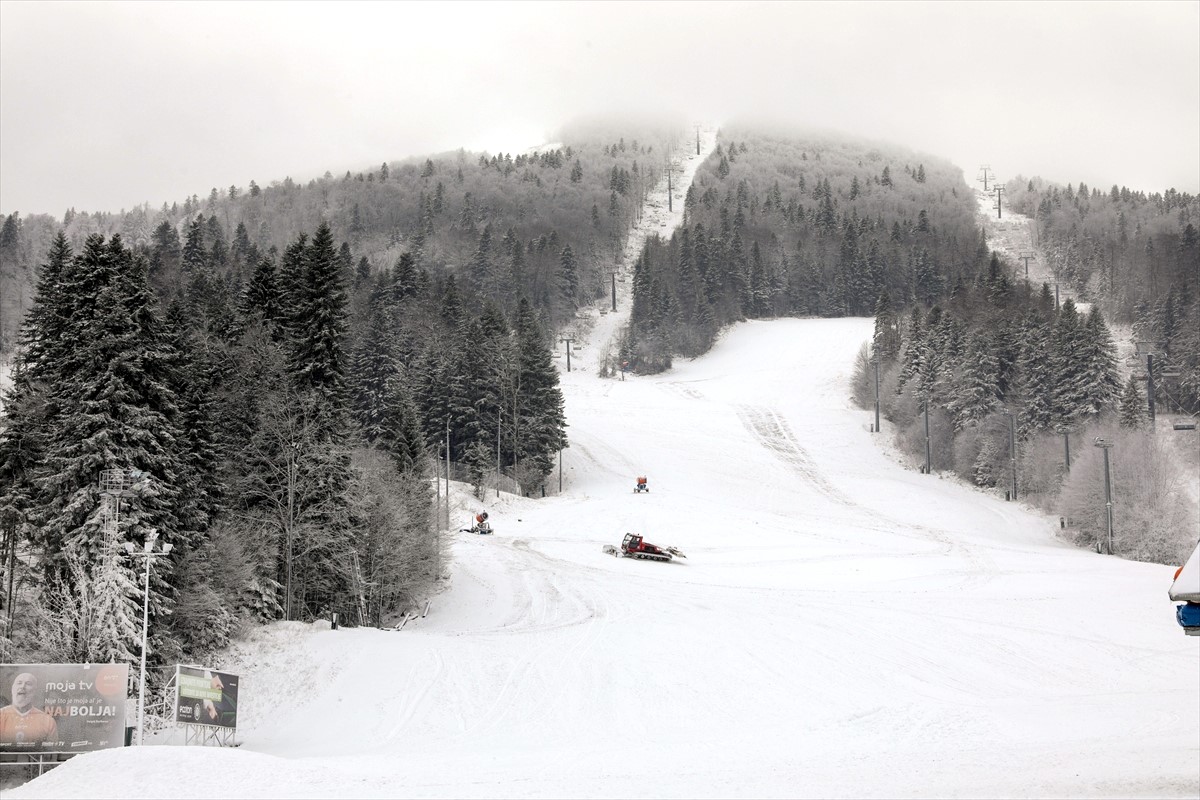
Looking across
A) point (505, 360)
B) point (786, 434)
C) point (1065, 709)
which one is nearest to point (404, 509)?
point (1065, 709)

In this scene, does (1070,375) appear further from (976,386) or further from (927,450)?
(927,450)

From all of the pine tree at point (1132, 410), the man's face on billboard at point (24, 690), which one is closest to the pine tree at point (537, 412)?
the pine tree at point (1132, 410)

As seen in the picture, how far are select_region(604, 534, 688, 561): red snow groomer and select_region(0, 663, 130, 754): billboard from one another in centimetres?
3282

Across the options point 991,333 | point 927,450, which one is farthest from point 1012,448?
point 991,333

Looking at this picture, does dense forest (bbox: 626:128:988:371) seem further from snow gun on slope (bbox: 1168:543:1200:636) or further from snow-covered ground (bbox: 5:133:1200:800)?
snow gun on slope (bbox: 1168:543:1200:636)

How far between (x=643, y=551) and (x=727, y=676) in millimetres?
22095

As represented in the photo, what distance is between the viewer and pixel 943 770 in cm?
1783

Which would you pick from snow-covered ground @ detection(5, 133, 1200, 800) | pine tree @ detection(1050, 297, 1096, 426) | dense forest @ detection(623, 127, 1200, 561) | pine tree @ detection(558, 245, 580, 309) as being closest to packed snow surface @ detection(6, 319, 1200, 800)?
snow-covered ground @ detection(5, 133, 1200, 800)

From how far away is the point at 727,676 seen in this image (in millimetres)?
31016

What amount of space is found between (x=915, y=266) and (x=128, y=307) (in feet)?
532

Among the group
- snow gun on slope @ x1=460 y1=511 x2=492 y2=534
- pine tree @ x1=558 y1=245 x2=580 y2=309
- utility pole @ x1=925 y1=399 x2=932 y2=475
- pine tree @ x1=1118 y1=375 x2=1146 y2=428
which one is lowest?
snow gun on slope @ x1=460 y1=511 x2=492 y2=534

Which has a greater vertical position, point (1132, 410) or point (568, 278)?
point (568, 278)

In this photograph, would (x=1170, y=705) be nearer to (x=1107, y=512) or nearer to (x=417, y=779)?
(x=417, y=779)

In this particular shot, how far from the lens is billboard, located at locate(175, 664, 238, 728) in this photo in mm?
25016
